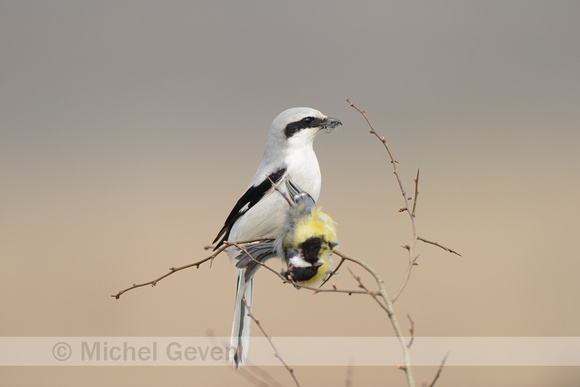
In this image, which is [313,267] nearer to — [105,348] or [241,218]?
[241,218]

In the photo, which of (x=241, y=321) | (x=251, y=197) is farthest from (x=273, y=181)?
(x=241, y=321)

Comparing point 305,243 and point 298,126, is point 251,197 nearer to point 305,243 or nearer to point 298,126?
point 298,126

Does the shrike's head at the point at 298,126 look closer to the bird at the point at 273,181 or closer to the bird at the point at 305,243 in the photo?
the bird at the point at 273,181

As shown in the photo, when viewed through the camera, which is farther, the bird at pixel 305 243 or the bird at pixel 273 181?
the bird at pixel 273 181

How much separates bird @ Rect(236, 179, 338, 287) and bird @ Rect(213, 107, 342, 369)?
139mm

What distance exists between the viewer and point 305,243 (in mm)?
567

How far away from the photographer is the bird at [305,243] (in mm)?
566

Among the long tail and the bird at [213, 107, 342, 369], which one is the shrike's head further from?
the long tail

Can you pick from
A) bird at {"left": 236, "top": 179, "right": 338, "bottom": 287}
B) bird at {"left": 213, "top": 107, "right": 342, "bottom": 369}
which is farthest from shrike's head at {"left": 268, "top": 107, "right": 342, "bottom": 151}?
bird at {"left": 236, "top": 179, "right": 338, "bottom": 287}

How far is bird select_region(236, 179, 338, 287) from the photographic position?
0.57 metres

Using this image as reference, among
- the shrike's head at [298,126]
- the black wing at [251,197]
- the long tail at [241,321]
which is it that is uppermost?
the shrike's head at [298,126]

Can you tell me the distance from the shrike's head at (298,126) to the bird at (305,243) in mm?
173

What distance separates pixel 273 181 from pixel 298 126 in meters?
0.09

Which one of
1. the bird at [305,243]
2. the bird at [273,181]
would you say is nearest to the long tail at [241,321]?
the bird at [273,181]
